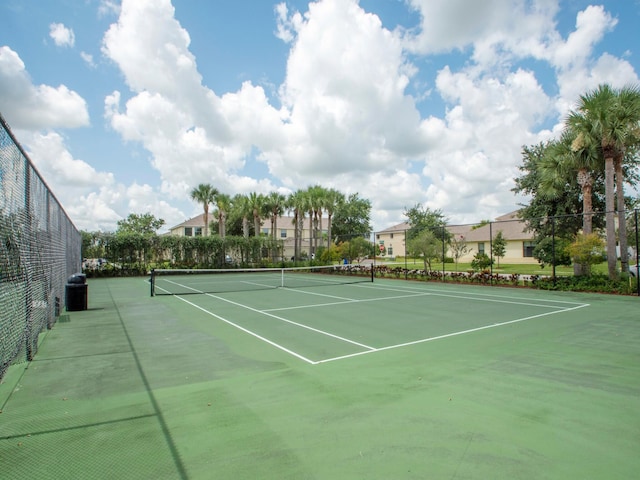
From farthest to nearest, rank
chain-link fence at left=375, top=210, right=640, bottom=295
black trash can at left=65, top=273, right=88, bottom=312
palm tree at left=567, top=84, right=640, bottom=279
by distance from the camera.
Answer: chain-link fence at left=375, top=210, right=640, bottom=295, palm tree at left=567, top=84, right=640, bottom=279, black trash can at left=65, top=273, right=88, bottom=312

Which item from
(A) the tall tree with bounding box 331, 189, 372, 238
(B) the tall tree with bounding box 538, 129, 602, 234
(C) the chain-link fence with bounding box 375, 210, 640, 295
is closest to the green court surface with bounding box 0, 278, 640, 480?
(C) the chain-link fence with bounding box 375, 210, 640, 295

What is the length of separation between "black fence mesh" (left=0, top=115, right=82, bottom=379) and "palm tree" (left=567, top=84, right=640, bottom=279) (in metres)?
18.6

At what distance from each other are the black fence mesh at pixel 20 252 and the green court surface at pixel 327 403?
55 centimetres

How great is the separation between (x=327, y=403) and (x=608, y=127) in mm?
17890

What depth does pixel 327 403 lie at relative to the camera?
4.21 meters

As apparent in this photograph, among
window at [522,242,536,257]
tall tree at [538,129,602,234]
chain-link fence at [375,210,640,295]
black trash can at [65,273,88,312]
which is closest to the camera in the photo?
black trash can at [65,273,88,312]

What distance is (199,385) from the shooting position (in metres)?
4.89

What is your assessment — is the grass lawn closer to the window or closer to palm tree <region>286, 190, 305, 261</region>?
the window

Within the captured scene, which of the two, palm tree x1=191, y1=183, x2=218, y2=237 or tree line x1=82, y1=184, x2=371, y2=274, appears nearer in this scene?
tree line x1=82, y1=184, x2=371, y2=274

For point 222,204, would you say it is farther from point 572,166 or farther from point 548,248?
point 572,166

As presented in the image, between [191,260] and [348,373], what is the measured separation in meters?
29.3

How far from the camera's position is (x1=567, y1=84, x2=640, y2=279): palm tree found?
15.7 metres

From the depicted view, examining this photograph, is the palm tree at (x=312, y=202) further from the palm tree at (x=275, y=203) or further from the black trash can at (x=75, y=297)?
the black trash can at (x=75, y=297)

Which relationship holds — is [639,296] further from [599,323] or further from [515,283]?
[599,323]
